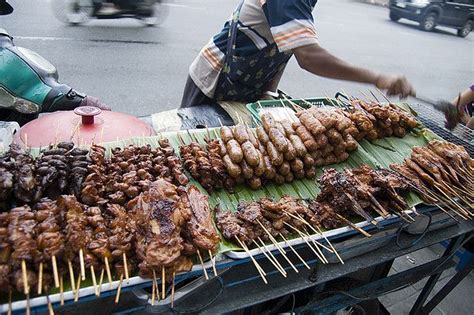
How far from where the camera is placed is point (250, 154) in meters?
2.92

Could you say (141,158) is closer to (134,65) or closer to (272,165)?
(272,165)

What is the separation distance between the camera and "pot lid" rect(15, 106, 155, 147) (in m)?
2.93

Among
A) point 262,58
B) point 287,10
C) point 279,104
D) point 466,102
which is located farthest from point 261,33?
point 466,102

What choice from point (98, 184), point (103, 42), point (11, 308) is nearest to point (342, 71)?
point (98, 184)

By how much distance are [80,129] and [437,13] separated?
70.9 feet

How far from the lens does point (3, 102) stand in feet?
11.3

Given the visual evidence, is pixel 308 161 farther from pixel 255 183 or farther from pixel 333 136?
pixel 255 183

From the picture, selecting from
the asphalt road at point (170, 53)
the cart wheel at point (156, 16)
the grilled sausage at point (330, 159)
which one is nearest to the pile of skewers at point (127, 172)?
the grilled sausage at point (330, 159)

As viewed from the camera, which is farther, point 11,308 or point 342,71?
point 342,71

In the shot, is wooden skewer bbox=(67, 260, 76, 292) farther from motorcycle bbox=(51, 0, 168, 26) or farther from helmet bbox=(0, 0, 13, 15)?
motorcycle bbox=(51, 0, 168, 26)

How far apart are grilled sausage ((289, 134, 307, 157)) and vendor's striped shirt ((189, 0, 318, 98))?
2.66 feet

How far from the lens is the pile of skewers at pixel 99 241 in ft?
5.98

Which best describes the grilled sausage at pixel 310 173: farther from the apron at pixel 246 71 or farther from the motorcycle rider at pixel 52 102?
the motorcycle rider at pixel 52 102

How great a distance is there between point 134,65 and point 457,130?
7299 millimetres
